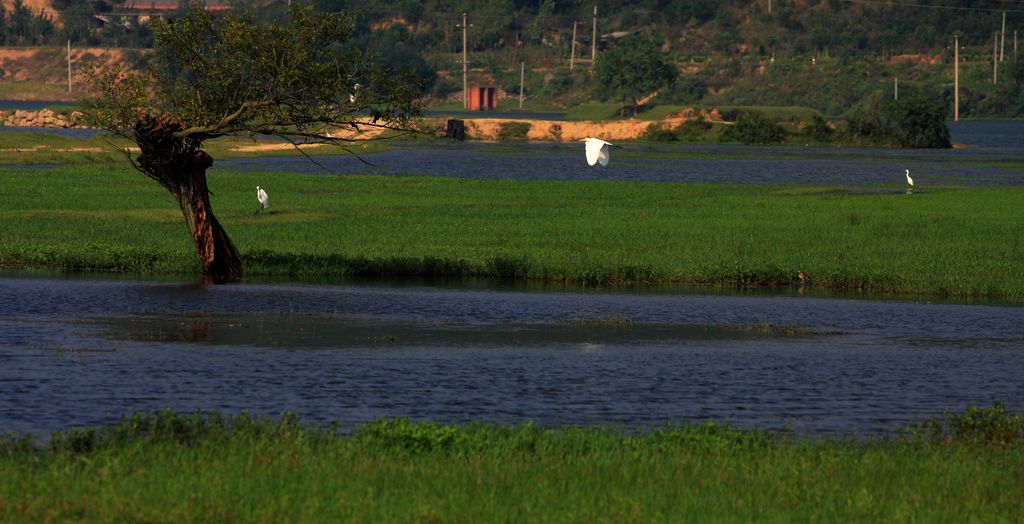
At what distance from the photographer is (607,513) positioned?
1397 centimetres

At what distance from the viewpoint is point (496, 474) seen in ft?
51.2

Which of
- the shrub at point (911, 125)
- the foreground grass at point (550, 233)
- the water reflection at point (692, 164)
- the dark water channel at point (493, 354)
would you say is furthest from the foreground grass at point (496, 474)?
the shrub at point (911, 125)

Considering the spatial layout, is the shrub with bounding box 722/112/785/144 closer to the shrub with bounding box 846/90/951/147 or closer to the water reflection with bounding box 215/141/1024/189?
the shrub with bounding box 846/90/951/147

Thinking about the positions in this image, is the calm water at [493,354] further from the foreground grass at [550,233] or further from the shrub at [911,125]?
the shrub at [911,125]

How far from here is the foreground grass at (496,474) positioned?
45.6 feet

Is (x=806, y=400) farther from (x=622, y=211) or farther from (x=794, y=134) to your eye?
(x=794, y=134)

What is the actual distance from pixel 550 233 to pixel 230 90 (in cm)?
1532

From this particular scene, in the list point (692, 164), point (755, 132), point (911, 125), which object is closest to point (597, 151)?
point (692, 164)

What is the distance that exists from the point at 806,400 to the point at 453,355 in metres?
6.71

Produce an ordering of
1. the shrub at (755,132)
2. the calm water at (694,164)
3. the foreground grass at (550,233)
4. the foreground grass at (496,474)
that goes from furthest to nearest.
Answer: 1. the shrub at (755,132)
2. the calm water at (694,164)
3. the foreground grass at (550,233)
4. the foreground grass at (496,474)

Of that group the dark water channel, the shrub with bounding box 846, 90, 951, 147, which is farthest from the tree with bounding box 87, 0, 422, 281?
the shrub with bounding box 846, 90, 951, 147

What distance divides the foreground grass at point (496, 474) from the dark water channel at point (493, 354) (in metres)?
2.28

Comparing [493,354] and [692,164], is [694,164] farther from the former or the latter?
[493,354]

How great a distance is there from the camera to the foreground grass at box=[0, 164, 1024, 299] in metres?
39.2
